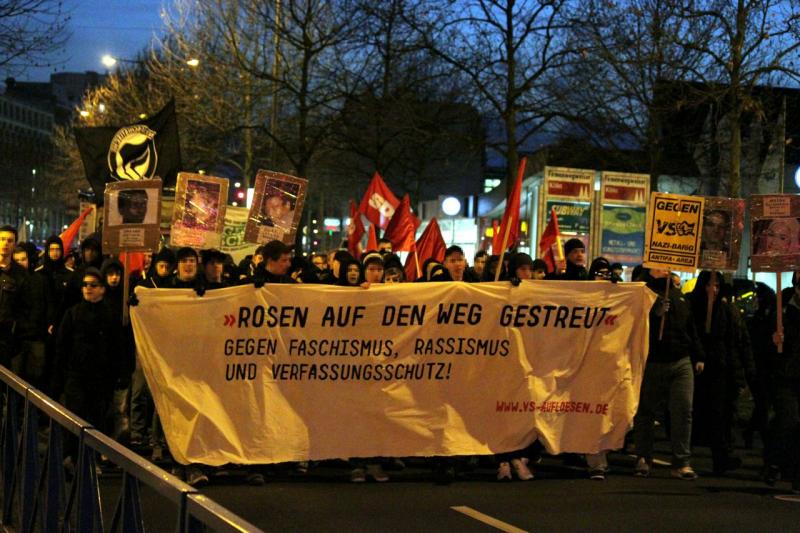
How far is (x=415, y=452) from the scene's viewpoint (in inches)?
389

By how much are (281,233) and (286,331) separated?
2.72 metres

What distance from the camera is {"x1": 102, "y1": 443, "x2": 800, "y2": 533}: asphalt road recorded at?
324 inches

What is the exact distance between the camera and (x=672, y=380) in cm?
1072

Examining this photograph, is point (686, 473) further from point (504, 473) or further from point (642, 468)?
point (504, 473)

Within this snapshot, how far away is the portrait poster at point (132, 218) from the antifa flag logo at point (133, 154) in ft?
4.81

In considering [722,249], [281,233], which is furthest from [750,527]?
[281,233]

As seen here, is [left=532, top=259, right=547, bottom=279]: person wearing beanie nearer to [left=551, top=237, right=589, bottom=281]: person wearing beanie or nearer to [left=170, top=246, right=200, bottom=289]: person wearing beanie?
[left=551, top=237, right=589, bottom=281]: person wearing beanie

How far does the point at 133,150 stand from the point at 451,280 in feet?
11.5

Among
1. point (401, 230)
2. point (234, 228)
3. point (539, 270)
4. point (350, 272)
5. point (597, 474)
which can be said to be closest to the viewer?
point (597, 474)

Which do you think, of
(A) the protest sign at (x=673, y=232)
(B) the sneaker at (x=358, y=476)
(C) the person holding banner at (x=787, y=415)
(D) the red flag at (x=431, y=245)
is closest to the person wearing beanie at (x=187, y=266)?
(B) the sneaker at (x=358, y=476)

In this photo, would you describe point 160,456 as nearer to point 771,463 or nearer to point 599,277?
point 599,277

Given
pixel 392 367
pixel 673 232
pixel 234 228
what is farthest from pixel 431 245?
pixel 392 367

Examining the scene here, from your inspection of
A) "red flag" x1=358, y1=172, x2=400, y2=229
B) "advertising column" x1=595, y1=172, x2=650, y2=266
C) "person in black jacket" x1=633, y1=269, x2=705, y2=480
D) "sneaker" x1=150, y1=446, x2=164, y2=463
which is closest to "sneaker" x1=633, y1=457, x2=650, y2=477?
"person in black jacket" x1=633, y1=269, x2=705, y2=480

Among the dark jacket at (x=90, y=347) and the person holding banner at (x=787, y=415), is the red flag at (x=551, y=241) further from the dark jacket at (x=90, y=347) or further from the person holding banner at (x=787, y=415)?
the dark jacket at (x=90, y=347)
